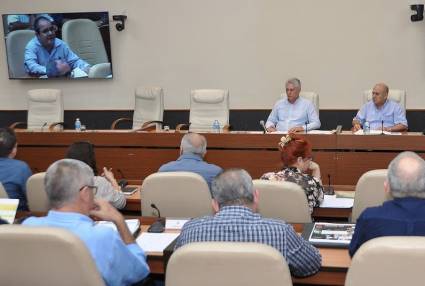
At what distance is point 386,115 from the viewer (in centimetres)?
661

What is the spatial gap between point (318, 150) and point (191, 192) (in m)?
2.35

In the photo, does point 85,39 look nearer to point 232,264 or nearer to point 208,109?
point 208,109

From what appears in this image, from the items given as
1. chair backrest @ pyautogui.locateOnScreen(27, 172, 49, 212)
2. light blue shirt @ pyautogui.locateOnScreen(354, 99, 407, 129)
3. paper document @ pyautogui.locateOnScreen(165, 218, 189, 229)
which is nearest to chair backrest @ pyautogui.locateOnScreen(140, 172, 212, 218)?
paper document @ pyautogui.locateOnScreen(165, 218, 189, 229)

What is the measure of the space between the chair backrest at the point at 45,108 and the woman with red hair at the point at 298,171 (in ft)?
15.8

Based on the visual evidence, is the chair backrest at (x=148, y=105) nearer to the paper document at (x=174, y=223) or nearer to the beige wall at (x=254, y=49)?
the beige wall at (x=254, y=49)

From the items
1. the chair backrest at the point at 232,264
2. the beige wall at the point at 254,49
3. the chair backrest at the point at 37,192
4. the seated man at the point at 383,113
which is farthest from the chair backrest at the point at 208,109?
the chair backrest at the point at 232,264

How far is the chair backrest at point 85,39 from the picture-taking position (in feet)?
27.6

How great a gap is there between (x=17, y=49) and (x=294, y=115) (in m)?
4.57

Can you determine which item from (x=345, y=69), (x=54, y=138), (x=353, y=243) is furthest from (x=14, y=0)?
(x=353, y=243)

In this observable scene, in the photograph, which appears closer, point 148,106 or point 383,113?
point 383,113

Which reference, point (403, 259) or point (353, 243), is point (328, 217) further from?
point (403, 259)

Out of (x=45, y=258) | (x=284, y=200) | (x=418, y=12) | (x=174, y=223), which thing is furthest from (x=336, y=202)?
(x=418, y=12)

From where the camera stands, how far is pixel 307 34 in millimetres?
7918

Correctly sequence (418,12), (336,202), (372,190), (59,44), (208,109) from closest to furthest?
1. (372,190)
2. (336,202)
3. (208,109)
4. (418,12)
5. (59,44)
